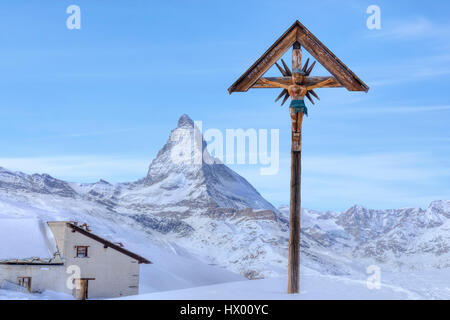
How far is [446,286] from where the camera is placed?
13.9m

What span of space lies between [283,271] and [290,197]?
18858 centimetres

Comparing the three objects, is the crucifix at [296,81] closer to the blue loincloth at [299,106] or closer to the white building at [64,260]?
the blue loincloth at [299,106]

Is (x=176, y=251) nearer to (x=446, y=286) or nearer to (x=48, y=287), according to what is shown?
(x=48, y=287)

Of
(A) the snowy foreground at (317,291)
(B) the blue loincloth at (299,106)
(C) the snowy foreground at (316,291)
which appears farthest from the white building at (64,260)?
(B) the blue loincloth at (299,106)

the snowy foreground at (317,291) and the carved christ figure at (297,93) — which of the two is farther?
the carved christ figure at (297,93)

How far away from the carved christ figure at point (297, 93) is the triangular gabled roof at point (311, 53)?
313 mm

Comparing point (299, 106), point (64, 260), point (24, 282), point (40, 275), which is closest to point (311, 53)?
point (299, 106)

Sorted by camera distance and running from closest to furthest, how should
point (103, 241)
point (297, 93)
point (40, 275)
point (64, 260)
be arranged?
point (297, 93), point (40, 275), point (64, 260), point (103, 241)

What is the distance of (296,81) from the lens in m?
12.5

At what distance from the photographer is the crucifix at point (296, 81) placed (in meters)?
12.1

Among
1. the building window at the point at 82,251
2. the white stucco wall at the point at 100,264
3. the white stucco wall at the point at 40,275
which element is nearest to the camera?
the white stucco wall at the point at 40,275

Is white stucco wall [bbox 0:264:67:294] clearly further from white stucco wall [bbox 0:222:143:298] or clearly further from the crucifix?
the crucifix

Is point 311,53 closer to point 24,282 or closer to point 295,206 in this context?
point 295,206

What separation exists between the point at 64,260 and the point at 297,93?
33786 millimetres
